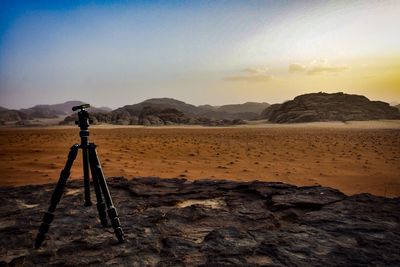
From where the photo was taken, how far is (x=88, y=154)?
3654mm

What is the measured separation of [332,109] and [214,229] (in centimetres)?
8816

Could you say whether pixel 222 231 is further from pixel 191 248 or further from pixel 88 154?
pixel 88 154

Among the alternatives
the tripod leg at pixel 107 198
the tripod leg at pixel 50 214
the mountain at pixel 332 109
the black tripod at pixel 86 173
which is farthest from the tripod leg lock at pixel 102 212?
the mountain at pixel 332 109

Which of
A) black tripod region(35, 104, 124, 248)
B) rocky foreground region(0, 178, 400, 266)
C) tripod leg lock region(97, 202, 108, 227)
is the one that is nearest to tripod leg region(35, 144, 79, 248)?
black tripod region(35, 104, 124, 248)

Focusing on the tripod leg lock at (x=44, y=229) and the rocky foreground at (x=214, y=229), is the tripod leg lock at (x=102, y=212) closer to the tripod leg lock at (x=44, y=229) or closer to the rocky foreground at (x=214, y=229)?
the rocky foreground at (x=214, y=229)

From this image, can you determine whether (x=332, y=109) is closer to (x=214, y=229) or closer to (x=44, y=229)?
(x=214, y=229)

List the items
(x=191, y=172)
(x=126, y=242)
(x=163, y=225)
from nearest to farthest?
(x=126, y=242), (x=163, y=225), (x=191, y=172)

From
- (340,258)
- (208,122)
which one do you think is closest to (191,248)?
(340,258)

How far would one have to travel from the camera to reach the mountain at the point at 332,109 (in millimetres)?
75875

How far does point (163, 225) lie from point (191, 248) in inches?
30.8

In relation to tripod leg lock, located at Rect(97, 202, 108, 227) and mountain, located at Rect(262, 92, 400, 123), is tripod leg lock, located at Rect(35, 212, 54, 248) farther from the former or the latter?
mountain, located at Rect(262, 92, 400, 123)

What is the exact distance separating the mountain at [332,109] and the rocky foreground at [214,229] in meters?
73.5

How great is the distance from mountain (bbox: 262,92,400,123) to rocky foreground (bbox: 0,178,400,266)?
73.5 metres

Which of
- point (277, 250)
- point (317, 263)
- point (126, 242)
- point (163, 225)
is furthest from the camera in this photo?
point (163, 225)
